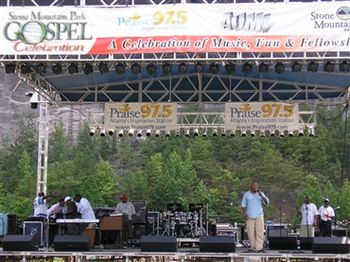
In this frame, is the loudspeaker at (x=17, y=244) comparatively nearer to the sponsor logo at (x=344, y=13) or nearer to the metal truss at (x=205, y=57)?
the metal truss at (x=205, y=57)

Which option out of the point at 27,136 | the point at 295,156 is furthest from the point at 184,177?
the point at 27,136

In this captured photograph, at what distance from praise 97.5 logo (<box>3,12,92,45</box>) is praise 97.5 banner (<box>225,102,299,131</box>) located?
6816 millimetres

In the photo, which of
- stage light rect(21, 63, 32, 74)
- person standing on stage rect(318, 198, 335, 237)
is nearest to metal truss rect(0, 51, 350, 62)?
stage light rect(21, 63, 32, 74)

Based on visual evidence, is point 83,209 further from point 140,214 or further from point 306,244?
point 306,244

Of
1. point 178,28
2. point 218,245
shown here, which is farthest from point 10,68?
point 218,245

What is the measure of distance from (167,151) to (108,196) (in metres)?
12.9

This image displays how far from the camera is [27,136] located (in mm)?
74938

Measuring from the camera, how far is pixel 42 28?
40.8 ft

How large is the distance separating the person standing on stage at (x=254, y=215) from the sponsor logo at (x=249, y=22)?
2.95 m

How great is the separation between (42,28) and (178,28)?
103 inches

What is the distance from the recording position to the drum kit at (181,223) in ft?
57.3

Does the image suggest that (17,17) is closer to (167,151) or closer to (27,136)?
(167,151)

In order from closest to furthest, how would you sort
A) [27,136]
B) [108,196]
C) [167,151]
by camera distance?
[108,196], [167,151], [27,136]

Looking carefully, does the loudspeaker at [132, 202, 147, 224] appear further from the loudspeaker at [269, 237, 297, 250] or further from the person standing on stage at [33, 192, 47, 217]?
the loudspeaker at [269, 237, 297, 250]
